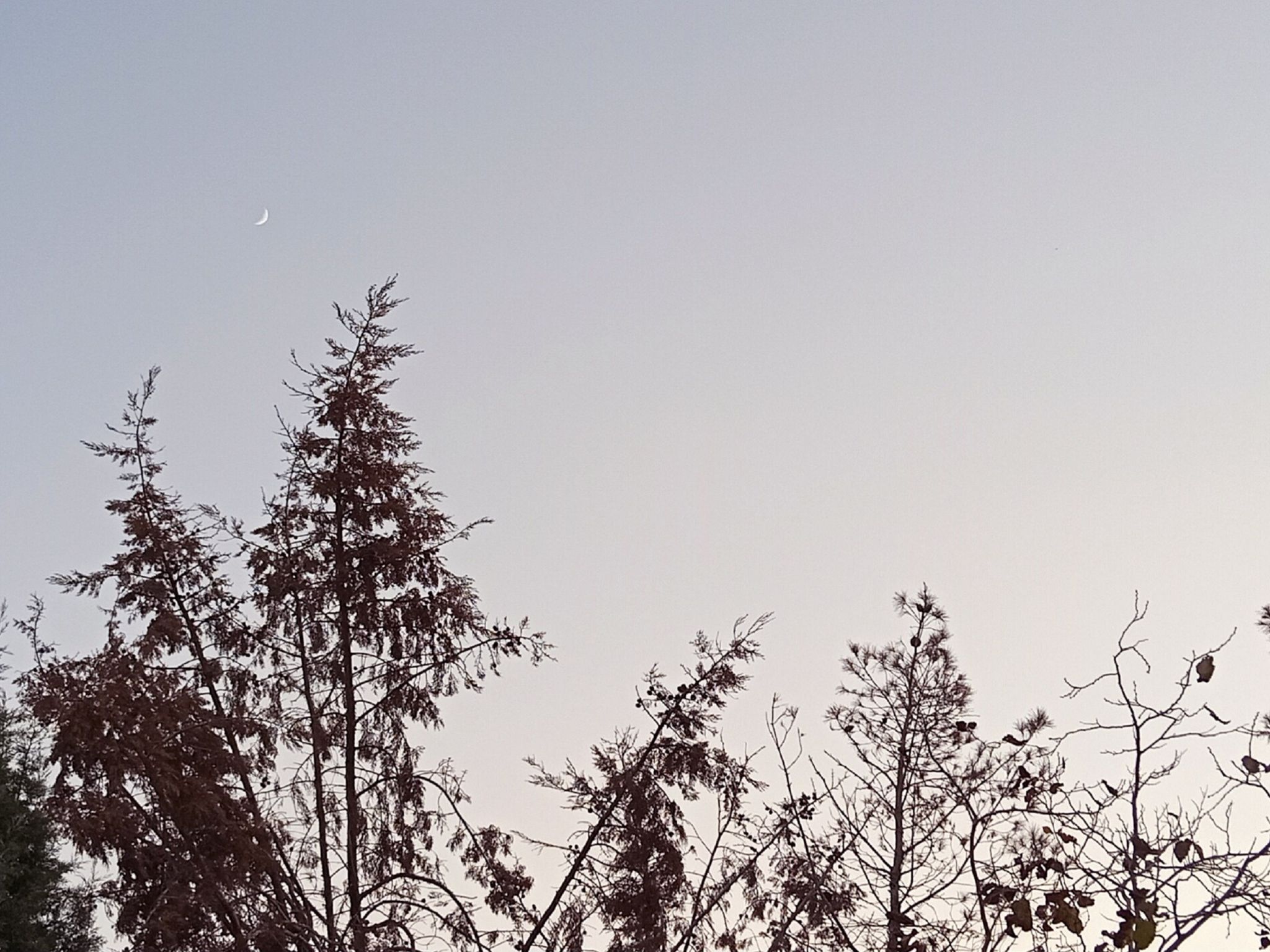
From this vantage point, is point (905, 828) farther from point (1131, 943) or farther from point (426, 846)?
point (1131, 943)

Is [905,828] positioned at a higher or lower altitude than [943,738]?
lower

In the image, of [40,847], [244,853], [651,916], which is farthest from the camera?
[40,847]

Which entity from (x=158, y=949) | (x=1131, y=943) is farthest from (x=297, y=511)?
(x=1131, y=943)

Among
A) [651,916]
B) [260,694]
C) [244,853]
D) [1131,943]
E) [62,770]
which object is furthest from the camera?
[260,694]

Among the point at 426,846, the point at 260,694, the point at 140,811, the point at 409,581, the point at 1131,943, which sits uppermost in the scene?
the point at 409,581

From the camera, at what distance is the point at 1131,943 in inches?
231

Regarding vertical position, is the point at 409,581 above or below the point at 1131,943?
above

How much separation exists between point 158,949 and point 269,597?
3.69 metres

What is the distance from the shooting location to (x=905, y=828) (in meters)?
14.0

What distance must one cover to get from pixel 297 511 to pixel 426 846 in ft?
12.3

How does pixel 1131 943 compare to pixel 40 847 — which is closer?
pixel 1131 943

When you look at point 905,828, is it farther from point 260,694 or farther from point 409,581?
point 260,694

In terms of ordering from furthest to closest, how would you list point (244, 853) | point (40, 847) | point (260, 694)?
point (40, 847)
point (260, 694)
point (244, 853)

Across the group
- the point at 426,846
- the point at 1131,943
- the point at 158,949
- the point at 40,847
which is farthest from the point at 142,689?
the point at 40,847
